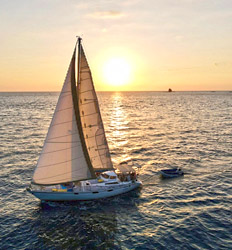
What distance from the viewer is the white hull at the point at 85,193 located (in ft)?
100

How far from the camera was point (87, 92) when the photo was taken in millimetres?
29062

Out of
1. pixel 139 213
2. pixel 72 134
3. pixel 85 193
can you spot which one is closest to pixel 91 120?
pixel 72 134

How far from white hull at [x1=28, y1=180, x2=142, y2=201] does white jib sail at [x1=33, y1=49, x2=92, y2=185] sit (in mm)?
2044

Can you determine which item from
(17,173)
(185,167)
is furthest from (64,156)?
(185,167)

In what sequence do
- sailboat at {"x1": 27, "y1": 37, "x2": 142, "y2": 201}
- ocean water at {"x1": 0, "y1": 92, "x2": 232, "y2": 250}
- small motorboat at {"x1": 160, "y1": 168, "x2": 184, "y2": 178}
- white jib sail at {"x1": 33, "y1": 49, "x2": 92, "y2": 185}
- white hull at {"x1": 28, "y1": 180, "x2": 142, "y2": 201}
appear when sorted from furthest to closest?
small motorboat at {"x1": 160, "y1": 168, "x2": 184, "y2": 178} → white hull at {"x1": 28, "y1": 180, "x2": 142, "y2": 201} → sailboat at {"x1": 27, "y1": 37, "x2": 142, "y2": 201} → white jib sail at {"x1": 33, "y1": 49, "x2": 92, "y2": 185} → ocean water at {"x1": 0, "y1": 92, "x2": 232, "y2": 250}

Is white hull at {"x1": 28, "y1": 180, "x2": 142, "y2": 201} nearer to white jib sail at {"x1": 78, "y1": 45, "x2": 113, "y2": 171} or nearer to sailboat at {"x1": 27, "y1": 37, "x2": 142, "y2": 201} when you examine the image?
sailboat at {"x1": 27, "y1": 37, "x2": 142, "y2": 201}

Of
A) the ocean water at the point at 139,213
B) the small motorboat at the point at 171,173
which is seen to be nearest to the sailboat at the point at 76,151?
the ocean water at the point at 139,213

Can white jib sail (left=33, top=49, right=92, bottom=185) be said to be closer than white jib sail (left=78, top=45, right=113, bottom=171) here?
Yes

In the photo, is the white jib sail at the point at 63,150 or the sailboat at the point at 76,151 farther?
the sailboat at the point at 76,151

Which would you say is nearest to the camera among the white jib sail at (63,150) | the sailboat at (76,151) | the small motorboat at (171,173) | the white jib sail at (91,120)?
the white jib sail at (63,150)

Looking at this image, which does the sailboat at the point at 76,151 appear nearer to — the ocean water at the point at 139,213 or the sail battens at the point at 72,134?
the sail battens at the point at 72,134

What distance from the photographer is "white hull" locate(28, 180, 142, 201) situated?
100 feet

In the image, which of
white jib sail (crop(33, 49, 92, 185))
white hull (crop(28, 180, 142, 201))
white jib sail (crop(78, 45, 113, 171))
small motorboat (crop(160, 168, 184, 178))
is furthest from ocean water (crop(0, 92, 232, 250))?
white jib sail (crop(78, 45, 113, 171))

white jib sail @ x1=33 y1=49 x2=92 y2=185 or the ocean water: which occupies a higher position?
white jib sail @ x1=33 y1=49 x2=92 y2=185
